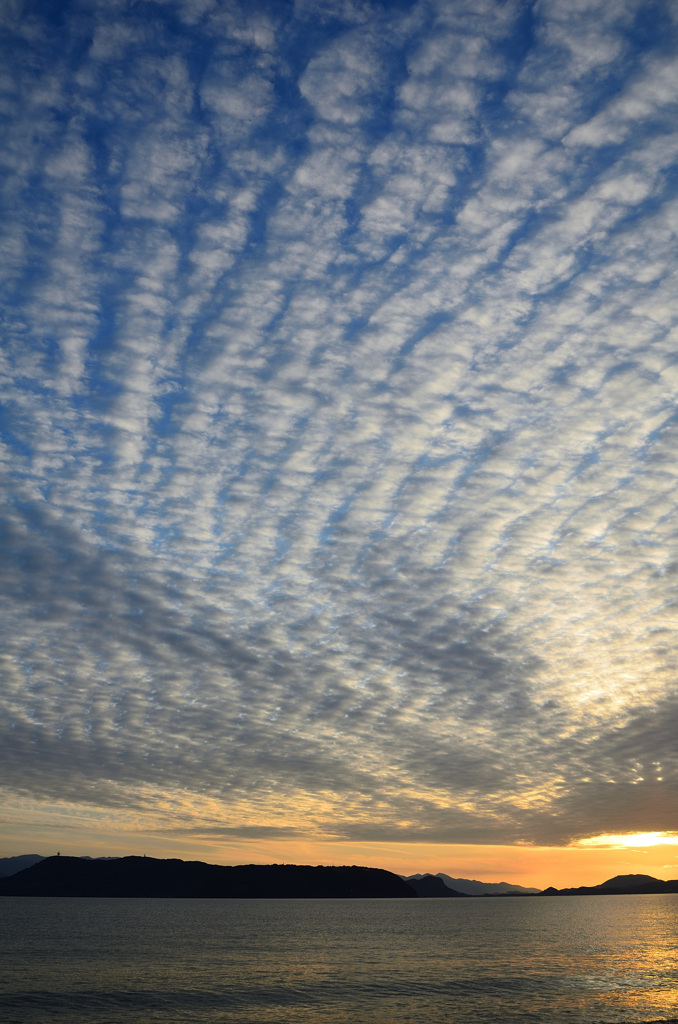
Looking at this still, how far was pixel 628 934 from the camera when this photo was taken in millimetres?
158750

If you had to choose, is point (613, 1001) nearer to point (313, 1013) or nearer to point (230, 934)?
point (313, 1013)

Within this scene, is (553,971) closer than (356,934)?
Yes

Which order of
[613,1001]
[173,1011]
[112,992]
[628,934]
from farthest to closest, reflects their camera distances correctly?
[628,934], [112,992], [613,1001], [173,1011]

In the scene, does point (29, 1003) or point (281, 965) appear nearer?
point (29, 1003)

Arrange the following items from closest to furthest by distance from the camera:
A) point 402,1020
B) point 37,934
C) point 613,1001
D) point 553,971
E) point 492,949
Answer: point 402,1020, point 613,1001, point 553,971, point 492,949, point 37,934

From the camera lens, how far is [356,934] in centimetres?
16125

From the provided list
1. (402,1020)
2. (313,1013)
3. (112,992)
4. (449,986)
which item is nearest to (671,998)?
(449,986)

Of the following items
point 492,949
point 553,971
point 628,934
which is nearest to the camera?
point 553,971

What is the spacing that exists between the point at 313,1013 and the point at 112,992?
23362 millimetres

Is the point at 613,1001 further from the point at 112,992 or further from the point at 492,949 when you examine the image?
the point at 492,949

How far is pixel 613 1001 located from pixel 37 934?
126 m

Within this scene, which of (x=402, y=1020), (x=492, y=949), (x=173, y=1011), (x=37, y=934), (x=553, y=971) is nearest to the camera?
(x=402, y=1020)

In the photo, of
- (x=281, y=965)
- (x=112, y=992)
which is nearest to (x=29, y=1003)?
(x=112, y=992)

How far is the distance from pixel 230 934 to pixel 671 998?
114 m
